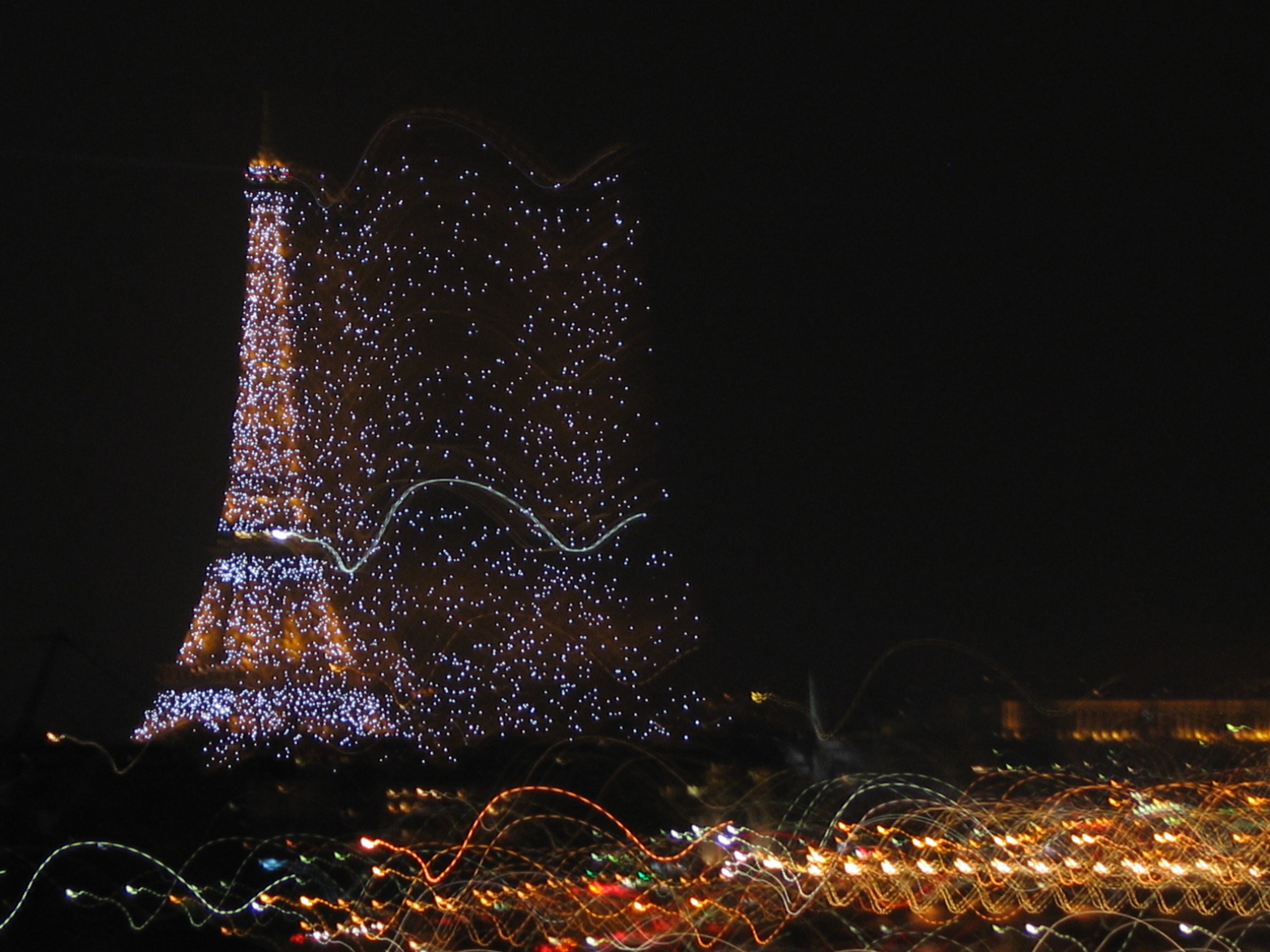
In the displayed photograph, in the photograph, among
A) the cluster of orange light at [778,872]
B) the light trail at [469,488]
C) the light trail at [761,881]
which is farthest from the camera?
the light trail at [469,488]

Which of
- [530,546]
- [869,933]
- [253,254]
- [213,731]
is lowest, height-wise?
[213,731]

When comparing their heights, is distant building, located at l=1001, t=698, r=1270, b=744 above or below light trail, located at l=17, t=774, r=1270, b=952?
below

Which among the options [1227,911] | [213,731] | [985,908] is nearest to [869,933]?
[985,908]

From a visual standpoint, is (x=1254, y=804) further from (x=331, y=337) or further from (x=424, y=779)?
(x=331, y=337)

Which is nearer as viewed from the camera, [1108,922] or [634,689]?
[1108,922]

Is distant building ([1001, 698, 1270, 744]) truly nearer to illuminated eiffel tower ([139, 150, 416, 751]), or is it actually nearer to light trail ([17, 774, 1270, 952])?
light trail ([17, 774, 1270, 952])

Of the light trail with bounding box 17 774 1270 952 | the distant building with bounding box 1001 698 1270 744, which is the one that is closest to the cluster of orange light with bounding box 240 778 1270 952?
the light trail with bounding box 17 774 1270 952

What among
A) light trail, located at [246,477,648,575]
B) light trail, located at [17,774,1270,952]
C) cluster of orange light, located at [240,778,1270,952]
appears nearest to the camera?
light trail, located at [17,774,1270,952]

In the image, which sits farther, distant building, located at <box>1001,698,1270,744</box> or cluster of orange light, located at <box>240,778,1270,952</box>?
distant building, located at <box>1001,698,1270,744</box>

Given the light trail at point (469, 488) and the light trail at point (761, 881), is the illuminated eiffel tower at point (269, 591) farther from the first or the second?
the light trail at point (761, 881)

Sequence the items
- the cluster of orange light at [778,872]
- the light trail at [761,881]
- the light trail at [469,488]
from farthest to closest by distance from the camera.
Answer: the light trail at [469,488]
the cluster of orange light at [778,872]
the light trail at [761,881]

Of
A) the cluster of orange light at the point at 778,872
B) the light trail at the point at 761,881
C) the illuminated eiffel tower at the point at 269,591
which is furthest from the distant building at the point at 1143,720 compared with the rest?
the illuminated eiffel tower at the point at 269,591
